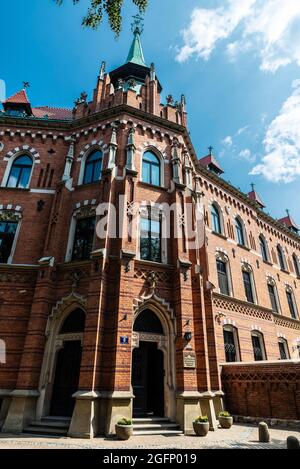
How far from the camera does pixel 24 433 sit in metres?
9.65

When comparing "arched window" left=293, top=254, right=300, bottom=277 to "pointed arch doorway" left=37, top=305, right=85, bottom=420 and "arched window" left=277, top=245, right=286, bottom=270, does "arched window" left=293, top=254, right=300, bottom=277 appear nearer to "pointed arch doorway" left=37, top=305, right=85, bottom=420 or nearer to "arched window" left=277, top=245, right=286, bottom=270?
"arched window" left=277, top=245, right=286, bottom=270

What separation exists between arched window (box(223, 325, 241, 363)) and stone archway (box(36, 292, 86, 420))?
8767mm

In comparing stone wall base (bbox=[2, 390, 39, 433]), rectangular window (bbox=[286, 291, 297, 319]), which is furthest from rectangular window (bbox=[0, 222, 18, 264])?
rectangular window (bbox=[286, 291, 297, 319])

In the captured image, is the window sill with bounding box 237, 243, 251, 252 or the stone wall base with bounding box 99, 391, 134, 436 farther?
the window sill with bounding box 237, 243, 251, 252

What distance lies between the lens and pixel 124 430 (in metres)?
8.68

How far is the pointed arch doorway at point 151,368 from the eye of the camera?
1090cm

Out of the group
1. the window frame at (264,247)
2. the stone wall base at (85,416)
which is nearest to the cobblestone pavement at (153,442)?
the stone wall base at (85,416)

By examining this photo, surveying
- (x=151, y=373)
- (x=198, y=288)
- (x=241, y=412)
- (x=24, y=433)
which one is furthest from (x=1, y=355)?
(x=241, y=412)

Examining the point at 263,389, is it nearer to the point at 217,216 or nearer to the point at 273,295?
the point at 273,295

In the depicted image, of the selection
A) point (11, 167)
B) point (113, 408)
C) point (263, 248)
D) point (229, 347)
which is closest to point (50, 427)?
point (113, 408)

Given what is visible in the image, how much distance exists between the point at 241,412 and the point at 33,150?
701 inches

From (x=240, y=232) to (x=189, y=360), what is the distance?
43.5ft

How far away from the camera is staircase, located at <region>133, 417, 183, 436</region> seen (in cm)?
955
